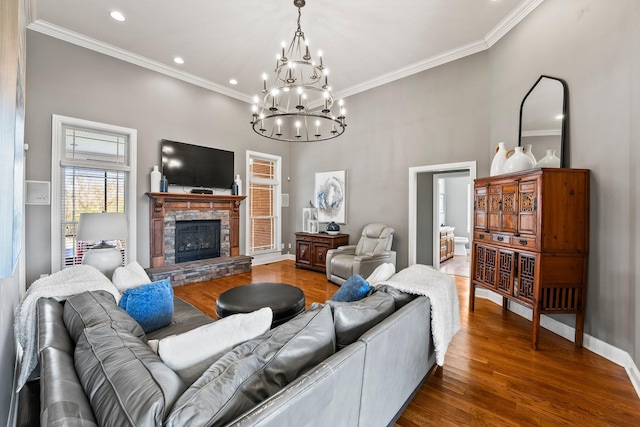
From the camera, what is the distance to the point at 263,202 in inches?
263

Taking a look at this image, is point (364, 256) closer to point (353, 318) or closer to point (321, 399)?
point (353, 318)

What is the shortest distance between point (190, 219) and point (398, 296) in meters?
4.48

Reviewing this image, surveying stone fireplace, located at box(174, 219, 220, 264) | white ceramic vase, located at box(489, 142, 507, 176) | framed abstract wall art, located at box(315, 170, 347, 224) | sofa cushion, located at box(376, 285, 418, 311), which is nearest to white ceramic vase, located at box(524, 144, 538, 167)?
white ceramic vase, located at box(489, 142, 507, 176)

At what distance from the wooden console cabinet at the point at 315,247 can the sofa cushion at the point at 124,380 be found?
174 inches

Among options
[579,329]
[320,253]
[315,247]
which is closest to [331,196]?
[315,247]

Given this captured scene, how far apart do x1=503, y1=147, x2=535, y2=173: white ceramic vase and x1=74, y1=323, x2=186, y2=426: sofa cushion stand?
3.61 meters

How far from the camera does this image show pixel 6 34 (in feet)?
2.68

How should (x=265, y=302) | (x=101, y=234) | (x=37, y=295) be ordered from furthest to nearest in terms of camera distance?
1. (x=101, y=234)
2. (x=265, y=302)
3. (x=37, y=295)

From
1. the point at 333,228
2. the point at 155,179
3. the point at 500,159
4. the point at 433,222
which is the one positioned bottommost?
the point at 333,228

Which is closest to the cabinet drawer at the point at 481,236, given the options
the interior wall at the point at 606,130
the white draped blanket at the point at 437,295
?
the interior wall at the point at 606,130

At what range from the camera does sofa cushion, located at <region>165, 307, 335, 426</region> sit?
32.1 inches

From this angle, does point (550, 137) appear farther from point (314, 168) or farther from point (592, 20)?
point (314, 168)

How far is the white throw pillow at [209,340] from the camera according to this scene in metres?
1.11

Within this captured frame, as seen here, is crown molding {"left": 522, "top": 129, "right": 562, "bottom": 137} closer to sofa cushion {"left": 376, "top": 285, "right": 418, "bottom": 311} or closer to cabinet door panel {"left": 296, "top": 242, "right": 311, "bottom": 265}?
sofa cushion {"left": 376, "top": 285, "right": 418, "bottom": 311}
